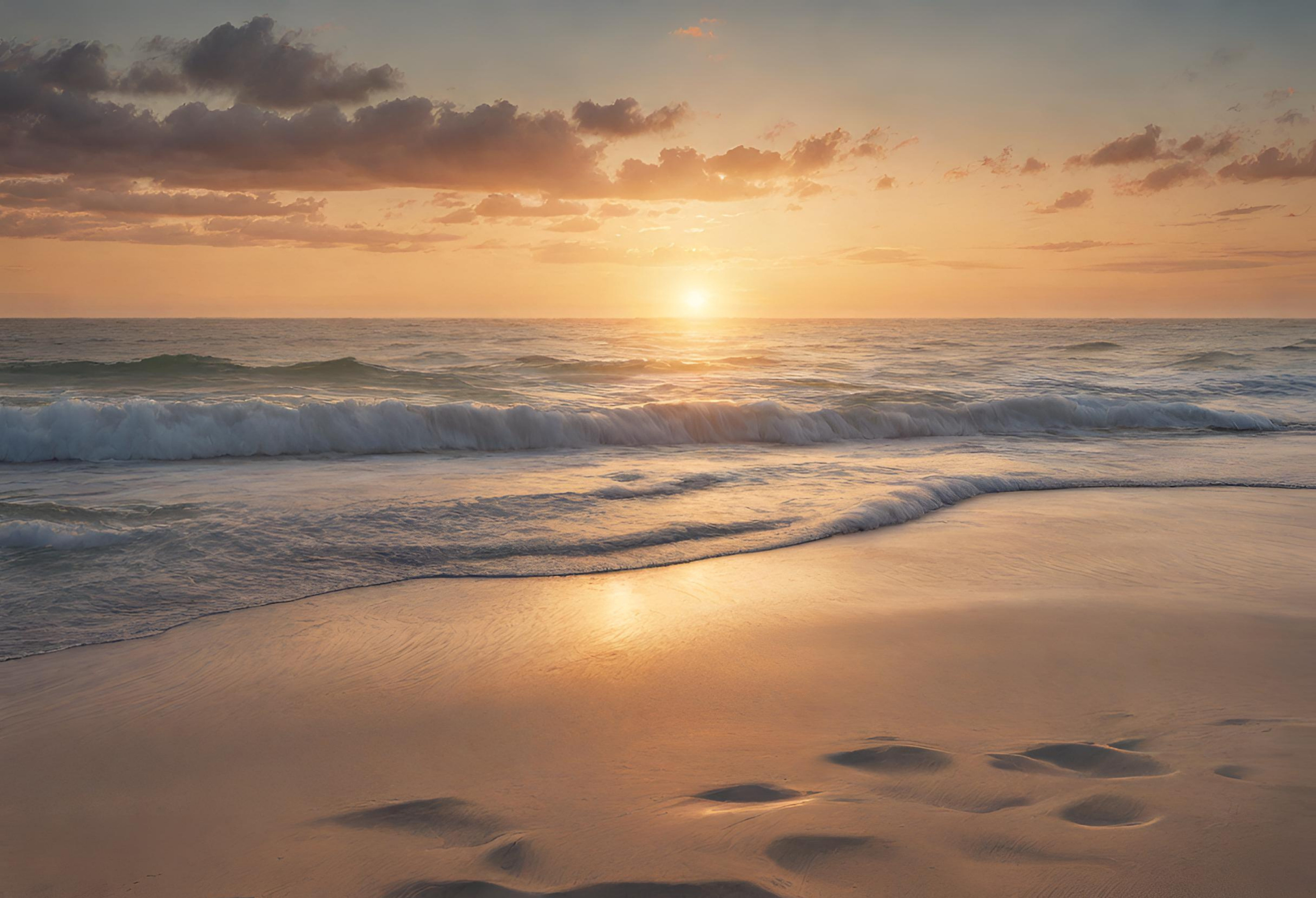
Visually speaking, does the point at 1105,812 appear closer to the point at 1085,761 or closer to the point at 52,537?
the point at 1085,761

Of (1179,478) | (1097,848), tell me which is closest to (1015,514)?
(1179,478)

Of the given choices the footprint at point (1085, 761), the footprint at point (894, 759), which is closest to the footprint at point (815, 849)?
the footprint at point (894, 759)

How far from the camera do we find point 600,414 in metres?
12.8

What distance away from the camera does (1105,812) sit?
2246 mm

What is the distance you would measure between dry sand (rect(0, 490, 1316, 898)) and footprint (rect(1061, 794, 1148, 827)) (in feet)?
0.04

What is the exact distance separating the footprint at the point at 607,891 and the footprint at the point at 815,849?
0.14 meters

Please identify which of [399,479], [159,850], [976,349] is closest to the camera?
[159,850]

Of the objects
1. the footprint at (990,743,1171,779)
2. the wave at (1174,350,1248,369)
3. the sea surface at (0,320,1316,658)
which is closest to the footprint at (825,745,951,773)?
the footprint at (990,743,1171,779)

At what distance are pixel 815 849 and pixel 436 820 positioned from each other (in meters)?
1.11

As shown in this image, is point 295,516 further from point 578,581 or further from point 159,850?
point 159,850

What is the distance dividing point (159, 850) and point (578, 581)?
2.92 meters

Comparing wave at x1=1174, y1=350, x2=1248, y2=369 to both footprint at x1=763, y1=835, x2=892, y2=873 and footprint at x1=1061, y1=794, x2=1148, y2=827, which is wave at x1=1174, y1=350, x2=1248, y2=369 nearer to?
footprint at x1=1061, y1=794, x2=1148, y2=827

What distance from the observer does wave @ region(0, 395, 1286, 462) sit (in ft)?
32.5

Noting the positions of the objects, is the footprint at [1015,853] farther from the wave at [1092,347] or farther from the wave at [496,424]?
the wave at [1092,347]
